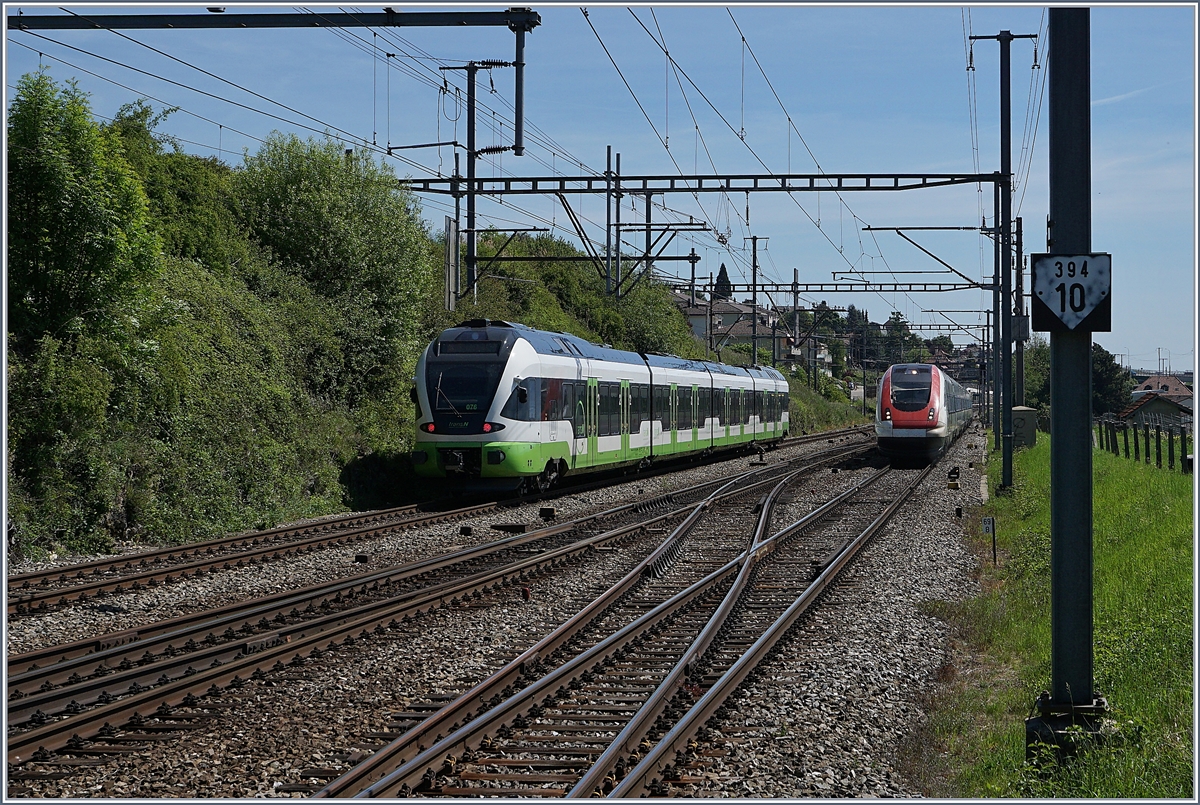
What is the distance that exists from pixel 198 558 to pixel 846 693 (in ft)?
29.7

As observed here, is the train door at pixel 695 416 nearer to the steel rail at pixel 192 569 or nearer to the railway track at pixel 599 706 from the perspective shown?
the steel rail at pixel 192 569

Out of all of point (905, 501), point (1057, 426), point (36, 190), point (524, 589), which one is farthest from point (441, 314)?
point (1057, 426)

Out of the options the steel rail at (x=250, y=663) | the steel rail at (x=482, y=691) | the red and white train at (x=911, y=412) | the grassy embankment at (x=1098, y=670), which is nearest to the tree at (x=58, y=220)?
the steel rail at (x=250, y=663)

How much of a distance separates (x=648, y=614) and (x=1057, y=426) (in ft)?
16.0

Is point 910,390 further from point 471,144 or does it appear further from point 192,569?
point 192,569

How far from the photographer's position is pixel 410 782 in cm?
603

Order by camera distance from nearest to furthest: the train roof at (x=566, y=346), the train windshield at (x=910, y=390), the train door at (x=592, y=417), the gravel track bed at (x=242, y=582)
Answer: the gravel track bed at (x=242, y=582), the train roof at (x=566, y=346), the train door at (x=592, y=417), the train windshield at (x=910, y=390)

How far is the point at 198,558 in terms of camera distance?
14.0 meters

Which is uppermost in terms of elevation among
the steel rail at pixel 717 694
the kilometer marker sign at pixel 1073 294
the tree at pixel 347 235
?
the tree at pixel 347 235

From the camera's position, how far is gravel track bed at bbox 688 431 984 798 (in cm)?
640

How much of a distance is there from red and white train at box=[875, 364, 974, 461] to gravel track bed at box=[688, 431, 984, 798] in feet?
60.2

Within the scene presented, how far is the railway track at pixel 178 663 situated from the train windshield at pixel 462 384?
6.89m

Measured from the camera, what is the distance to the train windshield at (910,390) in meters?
32.7

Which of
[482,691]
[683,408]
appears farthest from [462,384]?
[482,691]
